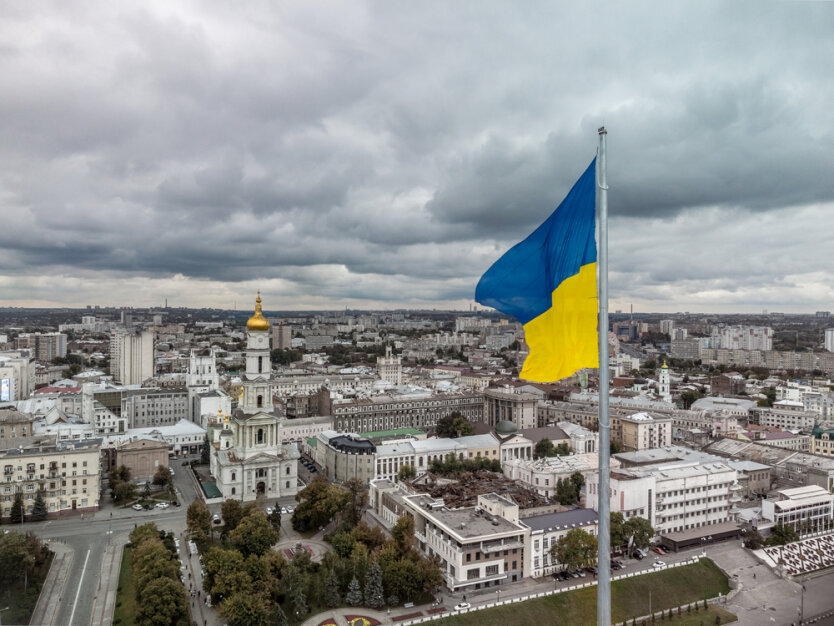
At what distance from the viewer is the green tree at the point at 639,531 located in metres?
29.1

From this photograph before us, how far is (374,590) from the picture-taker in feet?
79.2

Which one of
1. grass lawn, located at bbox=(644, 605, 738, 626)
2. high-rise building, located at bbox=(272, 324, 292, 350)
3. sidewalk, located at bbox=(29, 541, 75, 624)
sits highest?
high-rise building, located at bbox=(272, 324, 292, 350)

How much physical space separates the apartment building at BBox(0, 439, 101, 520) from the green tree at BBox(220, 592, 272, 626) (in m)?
18.4

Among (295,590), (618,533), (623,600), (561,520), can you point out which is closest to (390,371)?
(561,520)

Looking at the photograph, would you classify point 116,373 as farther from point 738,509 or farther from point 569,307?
point 569,307

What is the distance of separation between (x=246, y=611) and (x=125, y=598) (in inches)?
259

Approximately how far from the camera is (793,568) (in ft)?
98.6

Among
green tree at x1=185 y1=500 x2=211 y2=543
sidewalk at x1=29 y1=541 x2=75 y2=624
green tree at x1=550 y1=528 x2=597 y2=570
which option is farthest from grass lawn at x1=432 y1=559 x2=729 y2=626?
sidewalk at x1=29 y1=541 x2=75 y2=624

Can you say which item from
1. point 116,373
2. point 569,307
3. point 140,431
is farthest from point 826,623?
point 116,373

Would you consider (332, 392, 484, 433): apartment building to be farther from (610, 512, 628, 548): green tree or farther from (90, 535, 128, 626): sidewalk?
(610, 512, 628, 548): green tree

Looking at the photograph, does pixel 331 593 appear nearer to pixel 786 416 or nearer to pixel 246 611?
pixel 246 611

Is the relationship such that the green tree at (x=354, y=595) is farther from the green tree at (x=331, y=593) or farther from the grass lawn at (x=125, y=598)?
the grass lawn at (x=125, y=598)

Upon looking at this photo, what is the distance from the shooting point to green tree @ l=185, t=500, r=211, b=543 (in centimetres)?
2831

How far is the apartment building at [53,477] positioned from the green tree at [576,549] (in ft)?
90.2
